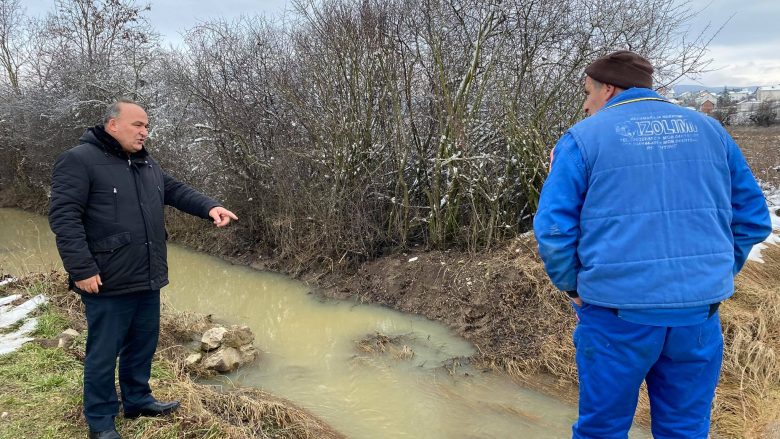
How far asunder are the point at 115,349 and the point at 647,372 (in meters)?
2.84

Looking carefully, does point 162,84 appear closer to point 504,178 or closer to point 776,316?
point 504,178

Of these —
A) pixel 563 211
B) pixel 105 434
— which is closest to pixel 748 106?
pixel 563 211

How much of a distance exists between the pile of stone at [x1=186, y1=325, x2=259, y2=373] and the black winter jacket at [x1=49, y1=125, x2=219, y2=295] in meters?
2.45

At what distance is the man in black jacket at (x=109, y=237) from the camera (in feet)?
9.13

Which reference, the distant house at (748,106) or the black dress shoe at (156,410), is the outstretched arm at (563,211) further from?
the distant house at (748,106)

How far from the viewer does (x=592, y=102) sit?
2.37 m

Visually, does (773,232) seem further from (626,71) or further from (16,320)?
(16,320)

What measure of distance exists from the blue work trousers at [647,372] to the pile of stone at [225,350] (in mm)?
4139

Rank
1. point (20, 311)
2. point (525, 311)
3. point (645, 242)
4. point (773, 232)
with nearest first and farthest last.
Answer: point (645, 242) < point (20, 311) < point (525, 311) < point (773, 232)

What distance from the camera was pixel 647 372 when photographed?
2.17 m

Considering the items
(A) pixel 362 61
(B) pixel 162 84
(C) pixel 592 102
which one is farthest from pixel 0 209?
(C) pixel 592 102

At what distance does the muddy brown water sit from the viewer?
4496 mm

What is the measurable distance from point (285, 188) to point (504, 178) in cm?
431

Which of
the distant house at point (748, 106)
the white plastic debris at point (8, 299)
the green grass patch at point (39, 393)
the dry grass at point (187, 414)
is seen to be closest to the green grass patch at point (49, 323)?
the dry grass at point (187, 414)
